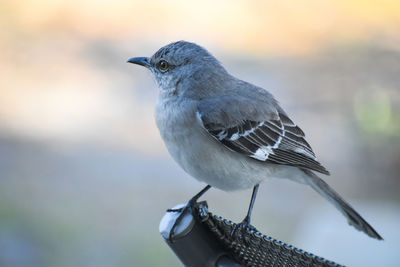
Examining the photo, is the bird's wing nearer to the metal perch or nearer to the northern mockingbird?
the northern mockingbird

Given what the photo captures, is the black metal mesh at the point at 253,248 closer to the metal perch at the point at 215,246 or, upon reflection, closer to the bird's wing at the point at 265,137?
the metal perch at the point at 215,246

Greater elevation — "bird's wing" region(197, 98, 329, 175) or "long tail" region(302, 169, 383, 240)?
"bird's wing" region(197, 98, 329, 175)

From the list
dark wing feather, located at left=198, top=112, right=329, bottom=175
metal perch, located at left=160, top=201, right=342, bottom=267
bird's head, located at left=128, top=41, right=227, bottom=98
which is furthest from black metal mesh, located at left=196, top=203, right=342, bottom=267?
bird's head, located at left=128, top=41, right=227, bottom=98

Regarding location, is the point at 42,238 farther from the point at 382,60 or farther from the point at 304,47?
the point at 304,47

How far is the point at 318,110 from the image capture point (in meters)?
9.15

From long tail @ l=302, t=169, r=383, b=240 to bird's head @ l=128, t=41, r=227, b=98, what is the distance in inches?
34.4

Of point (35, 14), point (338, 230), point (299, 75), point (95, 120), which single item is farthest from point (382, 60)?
point (35, 14)

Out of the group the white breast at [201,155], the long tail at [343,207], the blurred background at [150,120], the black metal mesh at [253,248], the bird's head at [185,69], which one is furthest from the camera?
the blurred background at [150,120]

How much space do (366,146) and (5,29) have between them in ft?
22.1

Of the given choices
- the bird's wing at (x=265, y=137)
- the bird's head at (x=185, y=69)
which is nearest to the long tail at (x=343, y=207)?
the bird's wing at (x=265, y=137)

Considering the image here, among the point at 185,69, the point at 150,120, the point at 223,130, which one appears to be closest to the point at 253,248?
the point at 223,130

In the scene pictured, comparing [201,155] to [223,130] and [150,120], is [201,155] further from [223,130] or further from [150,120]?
[150,120]

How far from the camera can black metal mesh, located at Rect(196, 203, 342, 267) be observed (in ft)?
7.12

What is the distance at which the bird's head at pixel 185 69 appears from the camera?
145 inches
